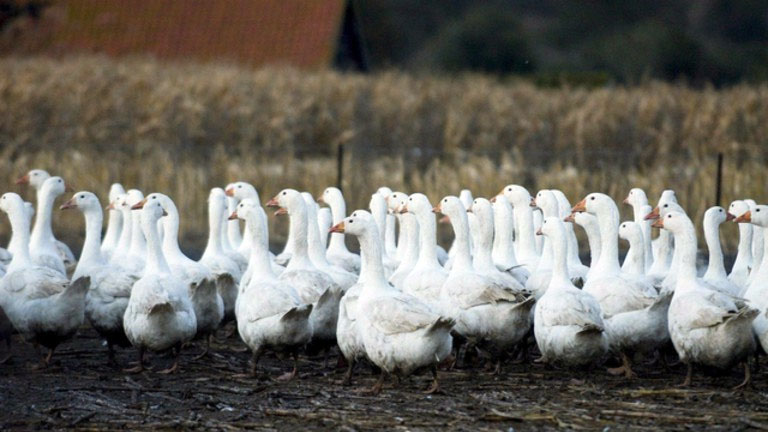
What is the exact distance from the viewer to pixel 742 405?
26.7 feet

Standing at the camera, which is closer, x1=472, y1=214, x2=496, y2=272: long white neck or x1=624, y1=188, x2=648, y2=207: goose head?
x1=472, y1=214, x2=496, y2=272: long white neck

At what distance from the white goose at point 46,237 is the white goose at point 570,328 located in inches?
188

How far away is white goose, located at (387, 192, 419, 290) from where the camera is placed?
1051cm

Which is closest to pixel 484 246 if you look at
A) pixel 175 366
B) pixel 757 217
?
pixel 757 217

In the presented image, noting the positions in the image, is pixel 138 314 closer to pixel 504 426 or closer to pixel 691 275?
pixel 504 426

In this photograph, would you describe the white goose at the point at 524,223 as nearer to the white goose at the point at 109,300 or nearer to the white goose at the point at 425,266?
the white goose at the point at 425,266

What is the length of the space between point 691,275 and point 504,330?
4.93ft

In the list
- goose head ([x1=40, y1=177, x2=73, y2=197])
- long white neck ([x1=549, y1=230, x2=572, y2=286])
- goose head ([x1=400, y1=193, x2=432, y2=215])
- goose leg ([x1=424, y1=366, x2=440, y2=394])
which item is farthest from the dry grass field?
goose leg ([x1=424, y1=366, x2=440, y2=394])

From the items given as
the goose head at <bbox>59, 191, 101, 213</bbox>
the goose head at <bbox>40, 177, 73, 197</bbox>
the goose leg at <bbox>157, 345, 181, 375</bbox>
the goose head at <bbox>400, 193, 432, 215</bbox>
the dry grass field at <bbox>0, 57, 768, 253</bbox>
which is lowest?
the goose leg at <bbox>157, 345, 181, 375</bbox>

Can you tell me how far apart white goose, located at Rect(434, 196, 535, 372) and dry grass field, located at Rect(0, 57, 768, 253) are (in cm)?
765

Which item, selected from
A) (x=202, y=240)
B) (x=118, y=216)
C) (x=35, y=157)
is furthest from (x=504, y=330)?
(x=35, y=157)

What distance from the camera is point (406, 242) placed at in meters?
11.3

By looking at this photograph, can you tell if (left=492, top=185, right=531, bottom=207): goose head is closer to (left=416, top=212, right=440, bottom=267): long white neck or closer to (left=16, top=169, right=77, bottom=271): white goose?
(left=416, top=212, right=440, bottom=267): long white neck

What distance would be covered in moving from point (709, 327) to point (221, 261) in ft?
16.2
